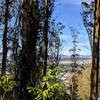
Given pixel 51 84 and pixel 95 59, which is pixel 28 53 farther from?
pixel 51 84

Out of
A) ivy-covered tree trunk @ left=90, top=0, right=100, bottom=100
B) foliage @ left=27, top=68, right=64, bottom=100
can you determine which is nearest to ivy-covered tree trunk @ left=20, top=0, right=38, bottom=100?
ivy-covered tree trunk @ left=90, top=0, right=100, bottom=100

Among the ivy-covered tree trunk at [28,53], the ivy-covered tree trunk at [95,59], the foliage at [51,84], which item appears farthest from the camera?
the ivy-covered tree trunk at [95,59]

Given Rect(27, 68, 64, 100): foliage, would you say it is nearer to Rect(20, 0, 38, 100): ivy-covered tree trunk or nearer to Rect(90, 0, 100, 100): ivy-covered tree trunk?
Rect(20, 0, 38, 100): ivy-covered tree trunk

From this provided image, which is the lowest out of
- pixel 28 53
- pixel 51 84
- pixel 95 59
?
pixel 51 84

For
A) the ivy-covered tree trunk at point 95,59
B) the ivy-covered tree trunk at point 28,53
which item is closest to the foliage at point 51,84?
the ivy-covered tree trunk at point 28,53

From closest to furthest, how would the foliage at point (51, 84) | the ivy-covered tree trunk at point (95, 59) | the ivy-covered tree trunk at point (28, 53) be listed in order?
the foliage at point (51, 84), the ivy-covered tree trunk at point (28, 53), the ivy-covered tree trunk at point (95, 59)

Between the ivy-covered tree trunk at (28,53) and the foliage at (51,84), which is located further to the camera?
the ivy-covered tree trunk at (28,53)

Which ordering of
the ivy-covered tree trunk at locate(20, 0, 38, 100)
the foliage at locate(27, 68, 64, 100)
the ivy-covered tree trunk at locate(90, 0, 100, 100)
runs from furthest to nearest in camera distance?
the ivy-covered tree trunk at locate(90, 0, 100, 100) < the ivy-covered tree trunk at locate(20, 0, 38, 100) < the foliage at locate(27, 68, 64, 100)

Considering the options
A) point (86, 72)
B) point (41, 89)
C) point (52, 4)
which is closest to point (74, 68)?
point (86, 72)

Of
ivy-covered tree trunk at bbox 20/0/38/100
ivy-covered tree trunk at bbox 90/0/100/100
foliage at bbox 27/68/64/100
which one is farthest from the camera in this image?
ivy-covered tree trunk at bbox 90/0/100/100

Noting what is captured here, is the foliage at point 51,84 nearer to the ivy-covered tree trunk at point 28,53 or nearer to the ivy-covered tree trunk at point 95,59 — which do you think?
the ivy-covered tree trunk at point 28,53

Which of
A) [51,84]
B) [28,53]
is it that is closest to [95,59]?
[28,53]

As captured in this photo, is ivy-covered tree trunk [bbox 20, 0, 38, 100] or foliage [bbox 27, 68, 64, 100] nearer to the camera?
foliage [bbox 27, 68, 64, 100]

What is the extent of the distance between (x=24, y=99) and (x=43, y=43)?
10472 millimetres
